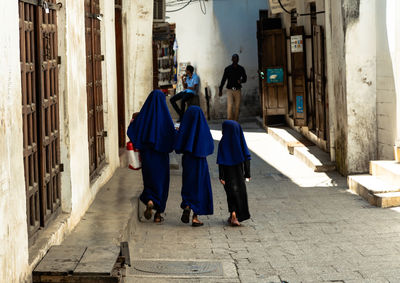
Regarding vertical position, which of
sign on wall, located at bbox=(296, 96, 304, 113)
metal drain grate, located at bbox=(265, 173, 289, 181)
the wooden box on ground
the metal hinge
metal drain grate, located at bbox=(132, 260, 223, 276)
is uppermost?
the metal hinge

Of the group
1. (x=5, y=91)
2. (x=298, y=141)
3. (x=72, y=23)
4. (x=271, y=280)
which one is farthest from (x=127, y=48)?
(x=5, y=91)

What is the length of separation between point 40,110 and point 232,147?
10.2 ft

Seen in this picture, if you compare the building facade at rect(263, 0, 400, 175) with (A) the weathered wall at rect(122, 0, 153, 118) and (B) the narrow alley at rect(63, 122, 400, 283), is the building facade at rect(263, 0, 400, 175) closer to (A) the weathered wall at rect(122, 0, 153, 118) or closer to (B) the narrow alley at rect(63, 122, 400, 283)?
(B) the narrow alley at rect(63, 122, 400, 283)

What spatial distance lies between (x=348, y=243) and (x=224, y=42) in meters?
15.0

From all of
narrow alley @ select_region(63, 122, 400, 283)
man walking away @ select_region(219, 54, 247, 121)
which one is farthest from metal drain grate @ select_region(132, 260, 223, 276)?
man walking away @ select_region(219, 54, 247, 121)

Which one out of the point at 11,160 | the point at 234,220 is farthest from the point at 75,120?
the point at 11,160

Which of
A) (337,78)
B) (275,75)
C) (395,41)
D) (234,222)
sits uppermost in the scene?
(395,41)

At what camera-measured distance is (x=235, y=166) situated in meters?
9.25

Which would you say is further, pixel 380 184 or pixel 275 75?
pixel 275 75

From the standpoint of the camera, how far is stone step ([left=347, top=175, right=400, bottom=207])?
10.0 m

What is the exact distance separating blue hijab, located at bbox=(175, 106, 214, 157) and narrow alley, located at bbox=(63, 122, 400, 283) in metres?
0.86

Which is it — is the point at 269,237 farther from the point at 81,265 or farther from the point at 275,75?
the point at 275,75

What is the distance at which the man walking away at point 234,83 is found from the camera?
1988cm

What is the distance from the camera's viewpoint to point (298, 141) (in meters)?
16.0
